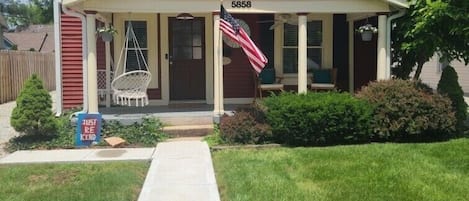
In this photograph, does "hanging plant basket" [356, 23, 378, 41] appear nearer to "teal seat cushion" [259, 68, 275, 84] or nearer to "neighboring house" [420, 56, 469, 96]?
"teal seat cushion" [259, 68, 275, 84]

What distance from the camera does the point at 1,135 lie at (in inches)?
448

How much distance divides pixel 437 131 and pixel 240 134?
3392mm

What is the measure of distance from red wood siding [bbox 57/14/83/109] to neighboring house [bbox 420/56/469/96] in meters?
14.0

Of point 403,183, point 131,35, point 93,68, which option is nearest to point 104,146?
point 93,68

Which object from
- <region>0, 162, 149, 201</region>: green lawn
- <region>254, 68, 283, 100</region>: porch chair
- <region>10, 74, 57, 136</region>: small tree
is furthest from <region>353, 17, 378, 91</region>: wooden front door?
<region>10, 74, 57, 136</region>: small tree

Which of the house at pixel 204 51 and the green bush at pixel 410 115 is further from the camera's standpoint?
the house at pixel 204 51

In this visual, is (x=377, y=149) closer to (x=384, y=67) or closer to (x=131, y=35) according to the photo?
(x=384, y=67)

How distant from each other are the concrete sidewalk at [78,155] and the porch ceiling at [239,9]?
2.78m

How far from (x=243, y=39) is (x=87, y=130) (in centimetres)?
317

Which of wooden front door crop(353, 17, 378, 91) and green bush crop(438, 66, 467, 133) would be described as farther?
wooden front door crop(353, 17, 378, 91)

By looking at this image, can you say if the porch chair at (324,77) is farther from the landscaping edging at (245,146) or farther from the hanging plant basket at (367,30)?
the landscaping edging at (245,146)

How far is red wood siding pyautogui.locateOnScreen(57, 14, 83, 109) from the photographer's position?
41.6 ft

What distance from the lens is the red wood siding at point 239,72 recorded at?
43.5 ft

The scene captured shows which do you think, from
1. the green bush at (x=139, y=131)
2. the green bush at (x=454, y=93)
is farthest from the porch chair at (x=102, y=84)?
the green bush at (x=454, y=93)
